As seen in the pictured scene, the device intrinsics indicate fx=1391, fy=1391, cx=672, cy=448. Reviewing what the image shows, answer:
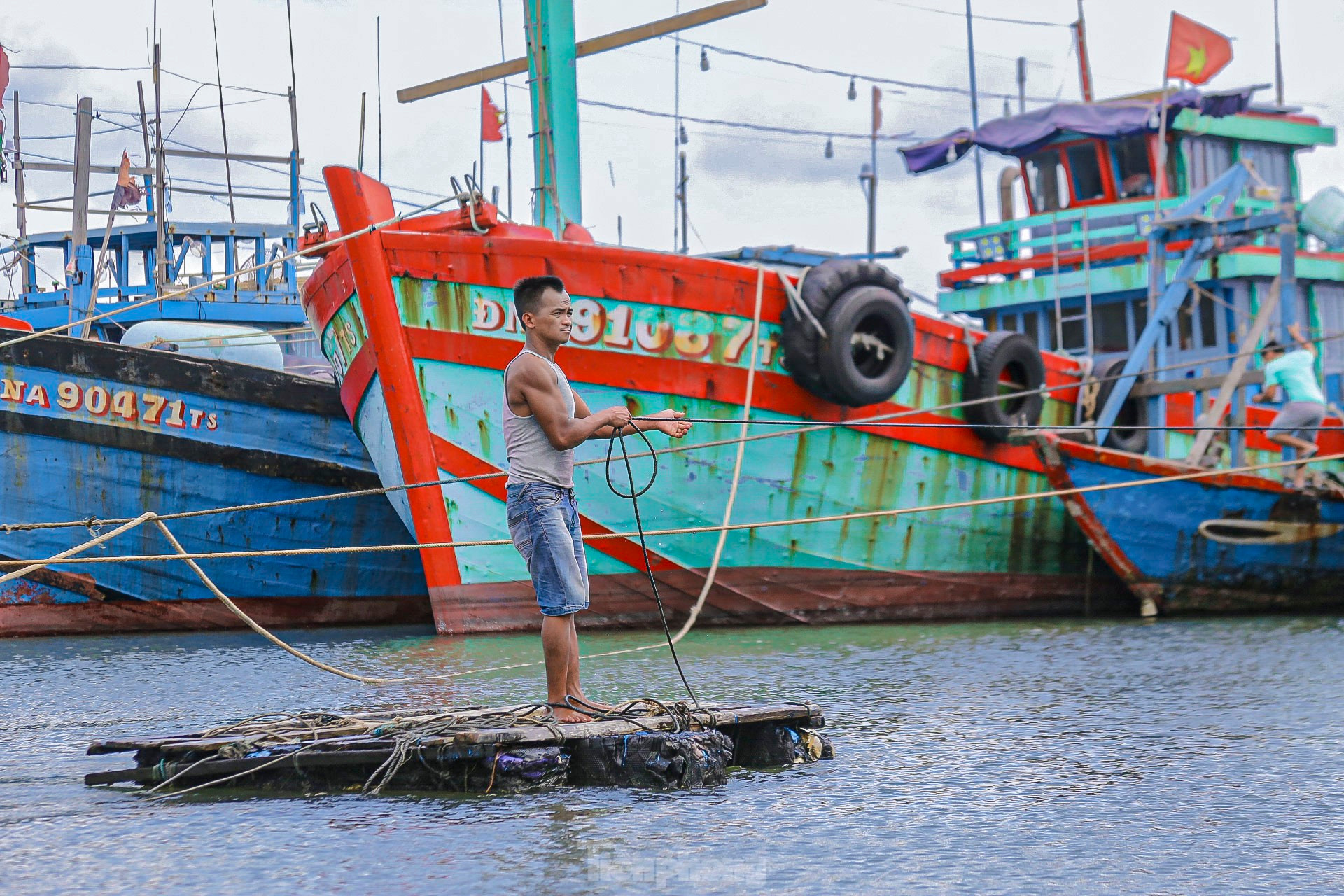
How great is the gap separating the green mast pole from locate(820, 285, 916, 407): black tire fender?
7.15ft

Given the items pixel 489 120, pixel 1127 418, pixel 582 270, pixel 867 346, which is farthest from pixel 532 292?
pixel 489 120

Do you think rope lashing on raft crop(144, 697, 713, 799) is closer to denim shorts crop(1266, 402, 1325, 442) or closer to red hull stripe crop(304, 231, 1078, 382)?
red hull stripe crop(304, 231, 1078, 382)

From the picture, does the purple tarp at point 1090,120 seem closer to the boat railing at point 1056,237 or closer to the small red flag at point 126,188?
the boat railing at point 1056,237

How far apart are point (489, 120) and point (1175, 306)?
10783 mm

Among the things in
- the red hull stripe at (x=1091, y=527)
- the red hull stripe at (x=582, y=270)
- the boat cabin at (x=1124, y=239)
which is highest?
the boat cabin at (x=1124, y=239)

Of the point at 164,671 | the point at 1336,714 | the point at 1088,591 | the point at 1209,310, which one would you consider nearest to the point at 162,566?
the point at 164,671

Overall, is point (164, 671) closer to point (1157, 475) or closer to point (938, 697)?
point (938, 697)

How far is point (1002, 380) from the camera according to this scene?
434 inches

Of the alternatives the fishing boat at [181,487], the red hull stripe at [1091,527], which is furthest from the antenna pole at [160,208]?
the red hull stripe at [1091,527]

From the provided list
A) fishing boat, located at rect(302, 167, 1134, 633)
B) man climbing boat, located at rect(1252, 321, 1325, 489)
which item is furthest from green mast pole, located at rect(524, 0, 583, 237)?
man climbing boat, located at rect(1252, 321, 1325, 489)

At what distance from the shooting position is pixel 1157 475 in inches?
429

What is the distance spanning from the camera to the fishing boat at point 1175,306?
434 inches

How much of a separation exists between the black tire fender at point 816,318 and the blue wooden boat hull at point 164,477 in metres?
3.61

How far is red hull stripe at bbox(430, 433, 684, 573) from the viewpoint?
8883mm
